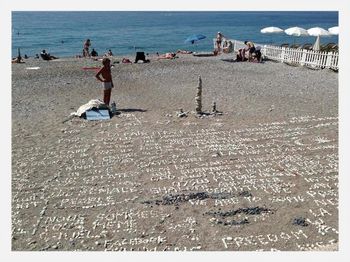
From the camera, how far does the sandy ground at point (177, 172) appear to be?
22.6 ft

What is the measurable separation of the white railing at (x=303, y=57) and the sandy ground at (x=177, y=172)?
6.99 meters

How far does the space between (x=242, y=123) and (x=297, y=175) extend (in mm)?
4397

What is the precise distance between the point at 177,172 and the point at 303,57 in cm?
2063

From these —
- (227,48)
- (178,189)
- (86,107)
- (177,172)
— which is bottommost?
(178,189)

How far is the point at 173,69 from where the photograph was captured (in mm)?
25969

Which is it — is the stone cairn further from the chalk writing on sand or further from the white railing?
the white railing

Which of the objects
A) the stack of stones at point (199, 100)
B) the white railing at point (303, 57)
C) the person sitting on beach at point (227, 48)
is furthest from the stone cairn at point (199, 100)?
the person sitting on beach at point (227, 48)

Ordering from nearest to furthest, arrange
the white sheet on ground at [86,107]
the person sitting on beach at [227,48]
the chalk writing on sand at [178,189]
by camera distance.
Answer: the chalk writing on sand at [178,189] < the white sheet on ground at [86,107] < the person sitting on beach at [227,48]

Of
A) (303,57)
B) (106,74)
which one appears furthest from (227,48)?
(106,74)

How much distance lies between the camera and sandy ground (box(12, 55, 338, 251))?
6.89 m

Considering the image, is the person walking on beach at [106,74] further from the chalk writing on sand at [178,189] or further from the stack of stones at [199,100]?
the stack of stones at [199,100]

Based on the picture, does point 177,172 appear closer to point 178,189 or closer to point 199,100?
point 178,189

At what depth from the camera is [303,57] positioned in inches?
1056

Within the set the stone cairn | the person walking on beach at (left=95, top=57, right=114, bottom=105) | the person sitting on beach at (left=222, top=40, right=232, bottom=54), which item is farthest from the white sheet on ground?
the person sitting on beach at (left=222, top=40, right=232, bottom=54)
